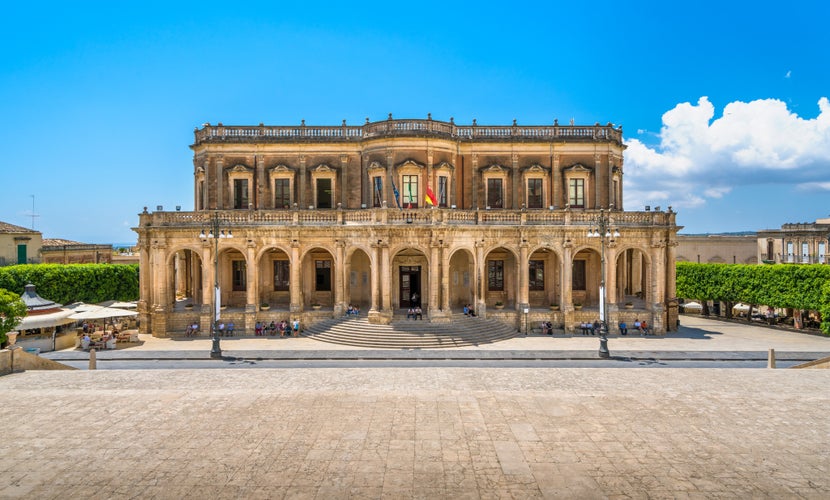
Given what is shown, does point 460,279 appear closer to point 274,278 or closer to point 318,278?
point 318,278

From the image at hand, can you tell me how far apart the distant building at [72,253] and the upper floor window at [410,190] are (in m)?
40.6

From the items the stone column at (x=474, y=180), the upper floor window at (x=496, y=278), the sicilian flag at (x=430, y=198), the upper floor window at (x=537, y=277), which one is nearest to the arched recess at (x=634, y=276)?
the upper floor window at (x=537, y=277)

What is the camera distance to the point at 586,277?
3656 cm

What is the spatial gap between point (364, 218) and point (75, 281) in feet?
72.5

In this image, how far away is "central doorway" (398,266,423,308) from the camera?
116 ft

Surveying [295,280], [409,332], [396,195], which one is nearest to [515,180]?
[396,195]

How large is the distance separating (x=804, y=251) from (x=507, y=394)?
54173mm

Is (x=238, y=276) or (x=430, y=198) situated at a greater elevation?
(x=430, y=198)

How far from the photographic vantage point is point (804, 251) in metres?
54.1

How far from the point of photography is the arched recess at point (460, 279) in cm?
3538

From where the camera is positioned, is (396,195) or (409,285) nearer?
(396,195)

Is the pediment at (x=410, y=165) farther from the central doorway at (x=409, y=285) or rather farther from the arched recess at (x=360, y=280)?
the central doorway at (x=409, y=285)

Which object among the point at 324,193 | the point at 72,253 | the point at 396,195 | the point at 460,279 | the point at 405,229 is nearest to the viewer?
the point at 405,229

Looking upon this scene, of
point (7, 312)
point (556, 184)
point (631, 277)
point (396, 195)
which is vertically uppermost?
point (556, 184)
